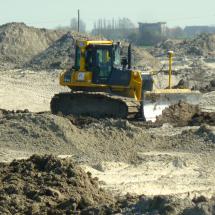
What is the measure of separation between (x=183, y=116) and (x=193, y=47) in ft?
161

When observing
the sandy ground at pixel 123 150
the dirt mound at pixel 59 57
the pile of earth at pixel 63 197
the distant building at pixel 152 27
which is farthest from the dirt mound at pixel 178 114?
the distant building at pixel 152 27

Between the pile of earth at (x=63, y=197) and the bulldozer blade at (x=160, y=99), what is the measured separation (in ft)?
31.8

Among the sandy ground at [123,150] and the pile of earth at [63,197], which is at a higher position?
the pile of earth at [63,197]

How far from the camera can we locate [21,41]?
222 ft

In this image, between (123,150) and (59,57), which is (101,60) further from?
(59,57)

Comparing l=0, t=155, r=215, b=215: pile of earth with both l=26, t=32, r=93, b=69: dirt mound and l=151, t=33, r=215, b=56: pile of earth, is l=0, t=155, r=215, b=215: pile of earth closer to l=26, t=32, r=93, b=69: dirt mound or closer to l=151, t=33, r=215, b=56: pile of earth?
l=26, t=32, r=93, b=69: dirt mound

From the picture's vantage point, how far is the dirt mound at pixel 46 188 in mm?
10547

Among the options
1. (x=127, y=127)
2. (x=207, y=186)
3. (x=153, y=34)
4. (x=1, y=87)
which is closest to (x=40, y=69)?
(x=1, y=87)

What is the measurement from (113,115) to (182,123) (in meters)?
1.89

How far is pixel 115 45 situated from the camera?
22734 millimetres

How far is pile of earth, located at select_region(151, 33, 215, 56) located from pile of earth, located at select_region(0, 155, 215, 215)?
186 ft

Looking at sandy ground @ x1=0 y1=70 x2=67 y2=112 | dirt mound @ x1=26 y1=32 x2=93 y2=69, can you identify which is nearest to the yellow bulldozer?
sandy ground @ x1=0 y1=70 x2=67 y2=112

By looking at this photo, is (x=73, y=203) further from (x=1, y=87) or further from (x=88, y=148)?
(x=1, y=87)

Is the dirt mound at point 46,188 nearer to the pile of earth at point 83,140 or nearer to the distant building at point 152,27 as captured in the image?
the pile of earth at point 83,140
